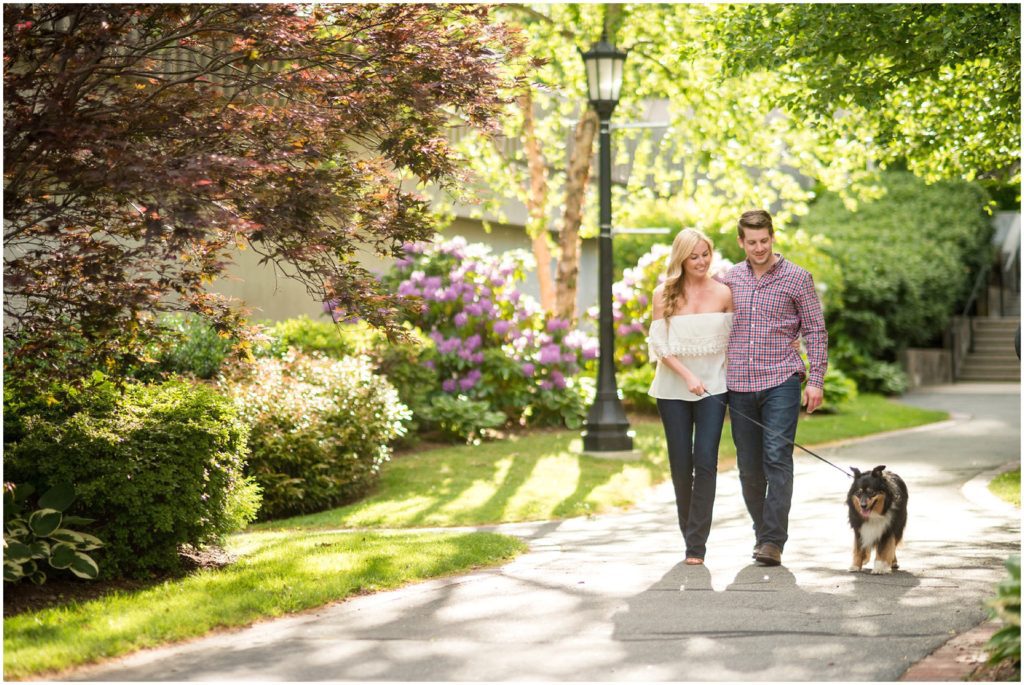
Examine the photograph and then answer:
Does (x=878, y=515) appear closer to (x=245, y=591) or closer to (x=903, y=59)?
(x=903, y=59)

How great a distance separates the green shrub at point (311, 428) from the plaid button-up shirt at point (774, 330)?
435cm

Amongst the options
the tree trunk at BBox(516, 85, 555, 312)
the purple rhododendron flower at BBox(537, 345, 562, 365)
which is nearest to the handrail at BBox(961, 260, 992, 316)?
the tree trunk at BBox(516, 85, 555, 312)

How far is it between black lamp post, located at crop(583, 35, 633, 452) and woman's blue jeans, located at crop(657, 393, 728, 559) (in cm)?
604

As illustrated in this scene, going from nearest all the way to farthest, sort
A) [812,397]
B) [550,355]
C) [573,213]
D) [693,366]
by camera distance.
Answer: [812,397] < [693,366] < [550,355] < [573,213]

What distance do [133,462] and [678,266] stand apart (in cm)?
335

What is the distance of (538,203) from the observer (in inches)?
763

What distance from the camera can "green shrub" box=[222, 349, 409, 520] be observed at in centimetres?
1059

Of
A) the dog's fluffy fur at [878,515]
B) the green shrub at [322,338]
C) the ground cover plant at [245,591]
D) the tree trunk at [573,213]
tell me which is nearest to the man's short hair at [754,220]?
the dog's fluffy fur at [878,515]

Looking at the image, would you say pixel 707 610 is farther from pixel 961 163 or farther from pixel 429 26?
pixel 961 163

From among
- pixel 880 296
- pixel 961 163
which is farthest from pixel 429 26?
pixel 880 296

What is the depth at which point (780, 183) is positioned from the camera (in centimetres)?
1978

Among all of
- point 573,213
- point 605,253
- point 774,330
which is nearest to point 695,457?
point 774,330

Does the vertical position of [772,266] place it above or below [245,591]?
above

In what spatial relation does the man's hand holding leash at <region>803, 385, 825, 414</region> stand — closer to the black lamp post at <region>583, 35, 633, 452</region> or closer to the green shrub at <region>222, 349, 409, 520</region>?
the green shrub at <region>222, 349, 409, 520</region>
